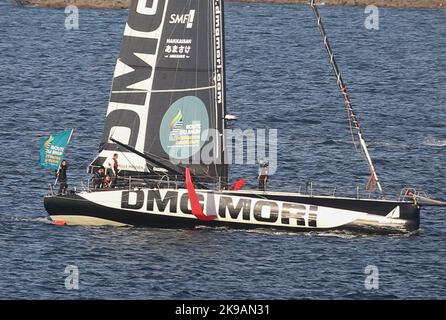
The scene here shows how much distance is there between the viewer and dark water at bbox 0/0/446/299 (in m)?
64.4

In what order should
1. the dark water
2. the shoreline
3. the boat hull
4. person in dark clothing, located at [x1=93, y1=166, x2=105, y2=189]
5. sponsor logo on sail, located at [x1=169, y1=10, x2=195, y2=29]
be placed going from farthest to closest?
the shoreline
person in dark clothing, located at [x1=93, y1=166, x2=105, y2=189]
sponsor logo on sail, located at [x1=169, y1=10, x2=195, y2=29]
the boat hull
the dark water

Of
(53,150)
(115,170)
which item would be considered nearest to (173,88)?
(115,170)

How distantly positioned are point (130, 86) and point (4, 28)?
285 feet

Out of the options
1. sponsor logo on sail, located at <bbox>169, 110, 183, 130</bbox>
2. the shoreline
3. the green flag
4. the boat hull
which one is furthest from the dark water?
sponsor logo on sail, located at <bbox>169, 110, 183, 130</bbox>

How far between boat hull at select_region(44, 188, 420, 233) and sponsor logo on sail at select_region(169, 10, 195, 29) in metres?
8.36

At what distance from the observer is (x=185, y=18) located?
7150cm

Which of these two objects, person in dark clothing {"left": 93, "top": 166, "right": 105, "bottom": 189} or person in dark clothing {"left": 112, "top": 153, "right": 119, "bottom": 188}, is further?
person in dark clothing {"left": 93, "top": 166, "right": 105, "bottom": 189}

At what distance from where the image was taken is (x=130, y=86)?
72.6m

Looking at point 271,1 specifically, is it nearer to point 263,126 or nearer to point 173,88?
point 263,126

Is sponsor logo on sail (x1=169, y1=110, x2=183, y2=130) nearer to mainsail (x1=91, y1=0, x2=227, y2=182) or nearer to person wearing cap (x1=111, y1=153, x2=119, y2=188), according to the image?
mainsail (x1=91, y1=0, x2=227, y2=182)

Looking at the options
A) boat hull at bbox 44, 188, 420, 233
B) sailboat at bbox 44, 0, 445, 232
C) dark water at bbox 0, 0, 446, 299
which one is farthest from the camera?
sailboat at bbox 44, 0, 445, 232

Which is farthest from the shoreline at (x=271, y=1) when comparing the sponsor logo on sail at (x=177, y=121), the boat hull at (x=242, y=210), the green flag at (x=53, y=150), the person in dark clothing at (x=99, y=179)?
the boat hull at (x=242, y=210)

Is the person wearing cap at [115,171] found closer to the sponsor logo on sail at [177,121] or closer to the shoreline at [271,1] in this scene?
the sponsor logo on sail at [177,121]

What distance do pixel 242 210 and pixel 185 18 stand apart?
10.1 m
